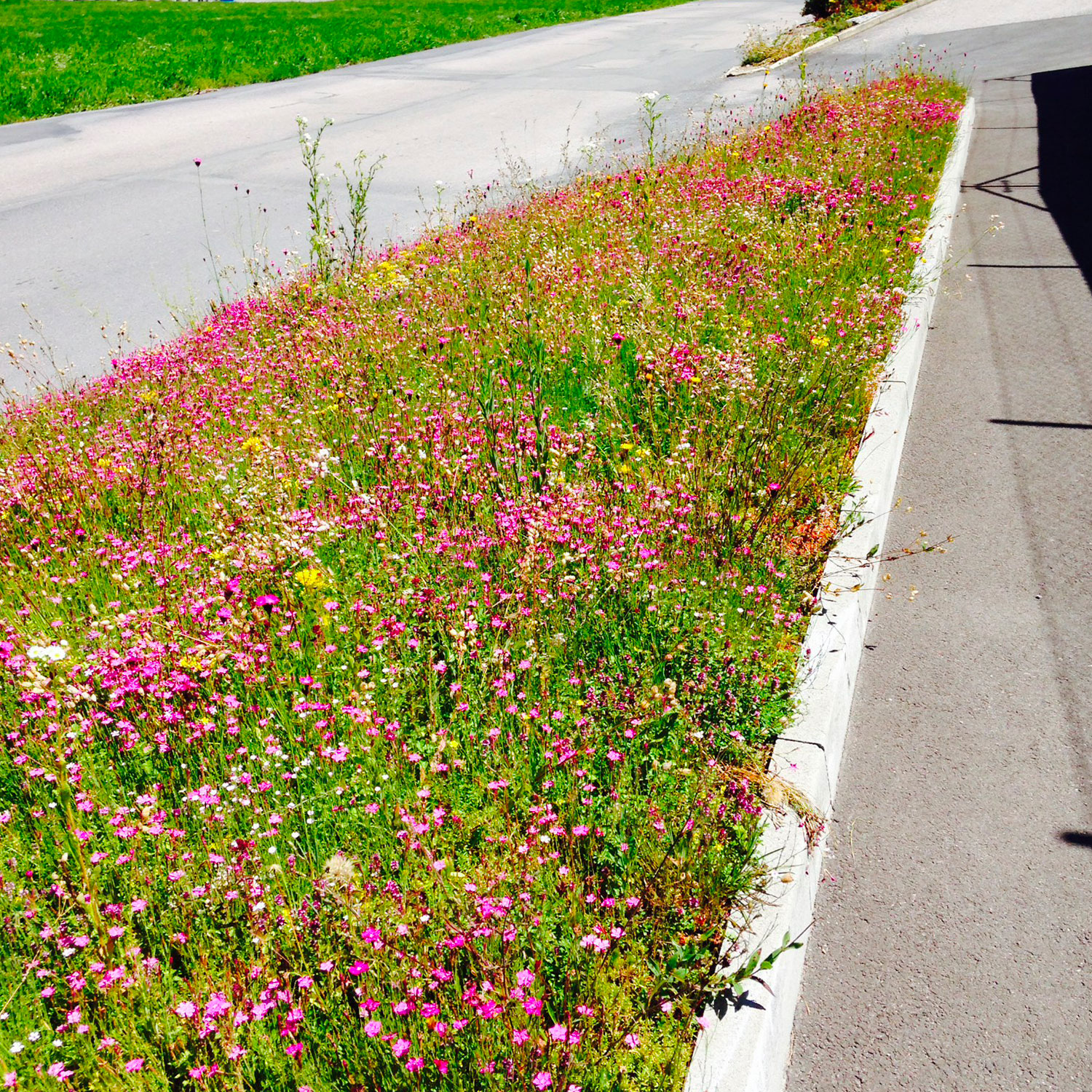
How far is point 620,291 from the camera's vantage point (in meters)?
6.80

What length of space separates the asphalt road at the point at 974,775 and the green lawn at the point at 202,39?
18.3 m

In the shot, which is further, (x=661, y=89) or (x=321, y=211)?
(x=661, y=89)

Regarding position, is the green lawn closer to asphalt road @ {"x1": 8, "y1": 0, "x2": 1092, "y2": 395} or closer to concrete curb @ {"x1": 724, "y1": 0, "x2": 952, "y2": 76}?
asphalt road @ {"x1": 8, "y1": 0, "x2": 1092, "y2": 395}

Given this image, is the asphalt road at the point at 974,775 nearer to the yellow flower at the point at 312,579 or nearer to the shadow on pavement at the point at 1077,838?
the shadow on pavement at the point at 1077,838

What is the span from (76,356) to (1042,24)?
3018cm

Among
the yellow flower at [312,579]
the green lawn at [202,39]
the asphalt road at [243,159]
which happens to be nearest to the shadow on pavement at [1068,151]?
the asphalt road at [243,159]

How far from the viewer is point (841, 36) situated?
78.6 feet

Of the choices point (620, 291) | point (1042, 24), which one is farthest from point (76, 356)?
point (1042, 24)

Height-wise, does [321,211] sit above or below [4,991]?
above

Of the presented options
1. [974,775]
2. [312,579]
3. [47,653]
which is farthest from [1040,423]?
[47,653]

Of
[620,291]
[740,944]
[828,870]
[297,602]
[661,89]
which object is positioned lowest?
[828,870]

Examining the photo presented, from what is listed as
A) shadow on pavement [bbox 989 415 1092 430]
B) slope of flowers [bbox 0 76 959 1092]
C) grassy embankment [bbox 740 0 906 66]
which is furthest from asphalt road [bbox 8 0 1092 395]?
shadow on pavement [bbox 989 415 1092 430]

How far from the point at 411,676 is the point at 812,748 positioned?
165 cm

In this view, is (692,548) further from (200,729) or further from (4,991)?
(4,991)
